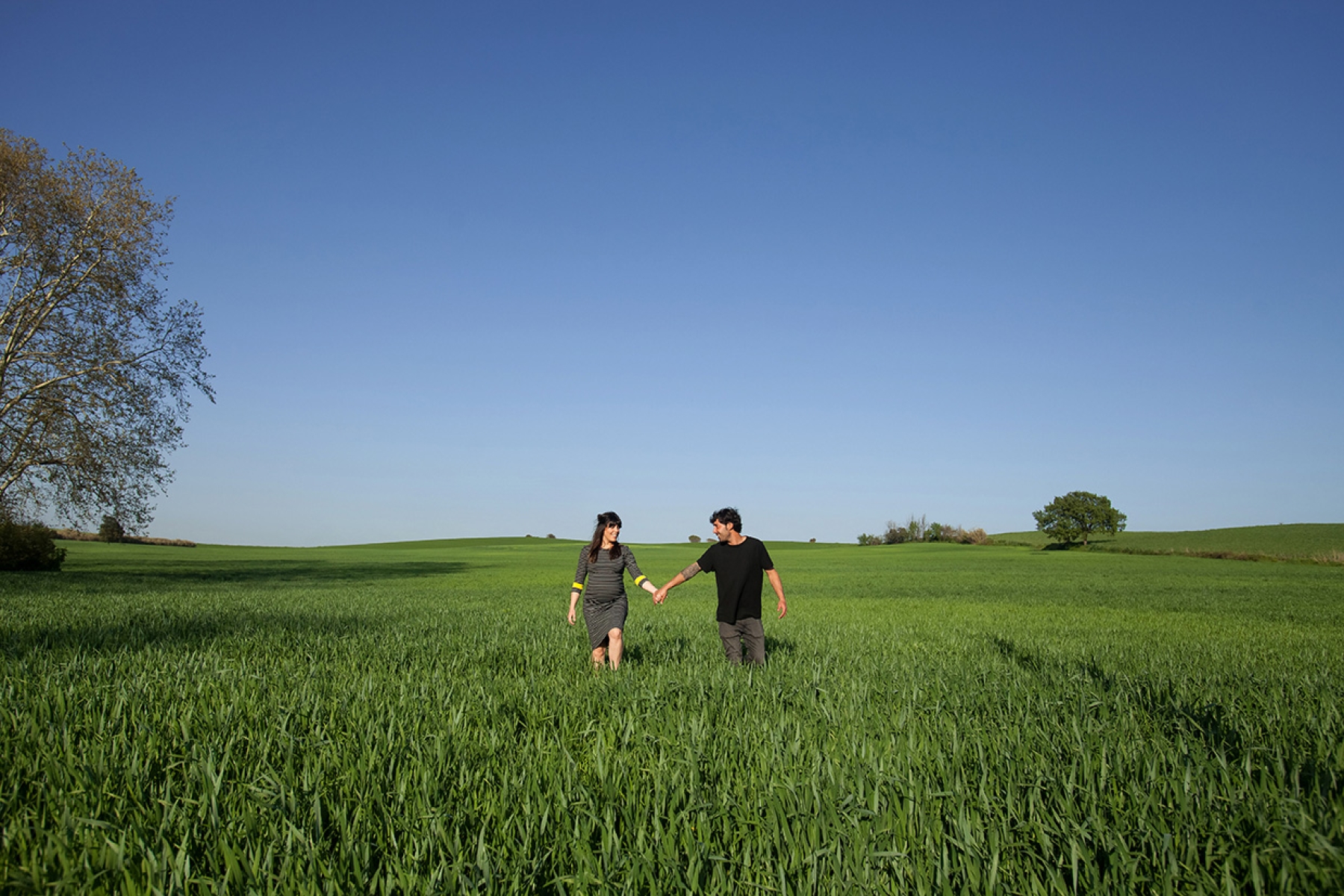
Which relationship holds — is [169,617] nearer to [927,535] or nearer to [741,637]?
[741,637]

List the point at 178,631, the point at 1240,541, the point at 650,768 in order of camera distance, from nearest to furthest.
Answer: the point at 650,768
the point at 178,631
the point at 1240,541

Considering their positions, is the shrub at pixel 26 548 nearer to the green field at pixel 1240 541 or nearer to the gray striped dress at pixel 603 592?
the gray striped dress at pixel 603 592

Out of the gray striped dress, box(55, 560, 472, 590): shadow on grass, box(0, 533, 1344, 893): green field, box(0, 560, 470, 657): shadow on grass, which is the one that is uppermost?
the gray striped dress

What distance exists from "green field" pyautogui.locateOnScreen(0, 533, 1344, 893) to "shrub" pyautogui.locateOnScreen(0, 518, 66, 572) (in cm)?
2666

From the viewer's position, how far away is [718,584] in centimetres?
824

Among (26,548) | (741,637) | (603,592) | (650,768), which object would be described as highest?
(603,592)

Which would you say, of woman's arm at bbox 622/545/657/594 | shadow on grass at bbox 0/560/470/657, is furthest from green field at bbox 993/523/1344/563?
shadow on grass at bbox 0/560/470/657

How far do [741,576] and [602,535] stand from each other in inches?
70.2

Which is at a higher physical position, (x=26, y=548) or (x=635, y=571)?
(x=635, y=571)

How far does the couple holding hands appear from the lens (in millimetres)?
8359

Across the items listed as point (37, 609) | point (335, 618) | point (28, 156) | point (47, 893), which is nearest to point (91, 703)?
point (47, 893)

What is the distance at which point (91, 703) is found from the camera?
5.53 metres

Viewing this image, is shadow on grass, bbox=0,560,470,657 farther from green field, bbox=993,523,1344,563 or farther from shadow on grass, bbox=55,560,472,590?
green field, bbox=993,523,1344,563

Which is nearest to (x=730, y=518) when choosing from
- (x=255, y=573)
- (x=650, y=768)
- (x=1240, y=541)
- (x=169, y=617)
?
(x=650, y=768)
